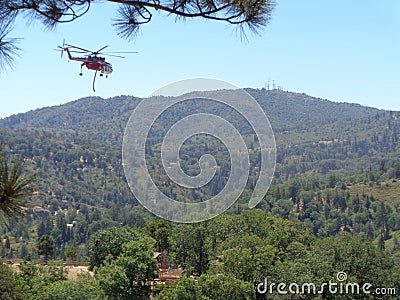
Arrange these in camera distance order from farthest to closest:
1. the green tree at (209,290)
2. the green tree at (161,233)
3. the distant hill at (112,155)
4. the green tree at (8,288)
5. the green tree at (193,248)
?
the distant hill at (112,155) → the green tree at (161,233) → the green tree at (193,248) → the green tree at (209,290) → the green tree at (8,288)

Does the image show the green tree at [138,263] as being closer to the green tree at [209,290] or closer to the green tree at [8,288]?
the green tree at [209,290]

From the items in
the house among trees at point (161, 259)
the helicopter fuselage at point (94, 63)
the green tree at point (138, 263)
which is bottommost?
the house among trees at point (161, 259)

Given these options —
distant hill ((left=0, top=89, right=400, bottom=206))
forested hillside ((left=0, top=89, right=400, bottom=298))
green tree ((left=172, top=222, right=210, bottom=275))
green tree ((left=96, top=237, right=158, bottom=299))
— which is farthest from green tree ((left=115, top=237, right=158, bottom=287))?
distant hill ((left=0, top=89, right=400, bottom=206))

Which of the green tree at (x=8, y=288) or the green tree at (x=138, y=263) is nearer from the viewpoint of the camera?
the green tree at (x=8, y=288)

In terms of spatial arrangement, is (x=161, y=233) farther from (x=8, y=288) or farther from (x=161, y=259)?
(x=8, y=288)

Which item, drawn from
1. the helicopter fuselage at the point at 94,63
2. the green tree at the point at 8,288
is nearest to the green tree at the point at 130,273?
the green tree at the point at 8,288

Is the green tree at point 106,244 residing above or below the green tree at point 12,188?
below

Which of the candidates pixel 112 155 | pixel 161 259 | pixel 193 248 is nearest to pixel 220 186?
pixel 161 259

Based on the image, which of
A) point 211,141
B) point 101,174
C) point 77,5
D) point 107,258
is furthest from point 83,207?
point 77,5

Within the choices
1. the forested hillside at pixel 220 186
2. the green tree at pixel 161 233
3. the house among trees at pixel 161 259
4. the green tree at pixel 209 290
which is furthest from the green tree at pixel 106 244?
the forested hillside at pixel 220 186

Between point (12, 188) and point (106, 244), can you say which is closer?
point (12, 188)

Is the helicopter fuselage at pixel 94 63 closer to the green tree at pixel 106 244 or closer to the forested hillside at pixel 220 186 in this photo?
the green tree at pixel 106 244

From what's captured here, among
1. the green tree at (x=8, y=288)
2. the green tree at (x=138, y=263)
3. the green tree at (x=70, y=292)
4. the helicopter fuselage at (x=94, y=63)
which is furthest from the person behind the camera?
the green tree at (x=138, y=263)
